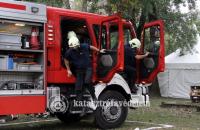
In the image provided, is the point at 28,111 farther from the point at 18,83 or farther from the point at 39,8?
the point at 39,8

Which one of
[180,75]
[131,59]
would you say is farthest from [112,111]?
[180,75]

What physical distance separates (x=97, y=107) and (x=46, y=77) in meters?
1.57

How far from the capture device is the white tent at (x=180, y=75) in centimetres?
2489

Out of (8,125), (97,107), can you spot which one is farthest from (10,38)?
(8,125)

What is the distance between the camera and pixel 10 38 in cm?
977

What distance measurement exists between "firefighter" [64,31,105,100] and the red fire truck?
0.66 ft

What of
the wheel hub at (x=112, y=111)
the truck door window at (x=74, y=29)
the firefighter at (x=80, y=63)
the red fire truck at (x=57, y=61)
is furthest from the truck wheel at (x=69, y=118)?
the truck door window at (x=74, y=29)

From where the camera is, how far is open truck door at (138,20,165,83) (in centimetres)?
1178

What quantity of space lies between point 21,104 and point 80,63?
1.77 meters

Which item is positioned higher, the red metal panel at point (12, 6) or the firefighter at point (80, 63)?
the red metal panel at point (12, 6)

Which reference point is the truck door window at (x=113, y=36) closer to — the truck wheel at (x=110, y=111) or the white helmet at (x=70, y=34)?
the white helmet at (x=70, y=34)

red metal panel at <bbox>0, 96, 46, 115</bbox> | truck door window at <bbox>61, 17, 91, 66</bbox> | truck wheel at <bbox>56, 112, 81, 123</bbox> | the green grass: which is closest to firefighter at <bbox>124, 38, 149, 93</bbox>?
truck door window at <bbox>61, 17, 91, 66</bbox>

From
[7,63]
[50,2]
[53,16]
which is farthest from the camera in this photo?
[50,2]

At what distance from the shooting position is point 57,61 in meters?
10.6
